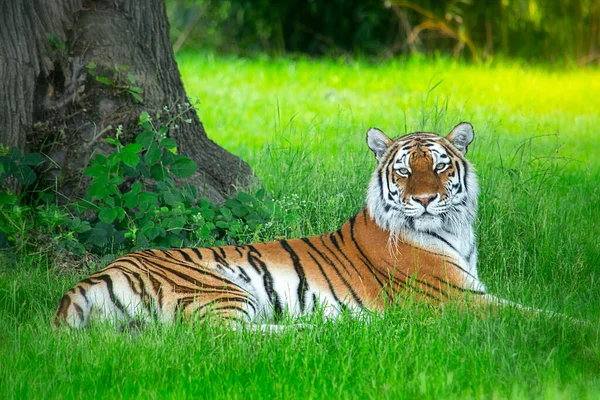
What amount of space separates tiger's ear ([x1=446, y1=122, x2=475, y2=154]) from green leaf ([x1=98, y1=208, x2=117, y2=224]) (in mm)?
2025

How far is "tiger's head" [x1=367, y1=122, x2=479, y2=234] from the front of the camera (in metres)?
4.33

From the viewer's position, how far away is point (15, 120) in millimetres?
5223

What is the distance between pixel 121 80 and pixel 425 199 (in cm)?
233

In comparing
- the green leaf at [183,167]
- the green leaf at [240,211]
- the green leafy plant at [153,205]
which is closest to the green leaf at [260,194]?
the green leafy plant at [153,205]

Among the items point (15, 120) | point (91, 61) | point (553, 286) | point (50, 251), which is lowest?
point (553, 286)

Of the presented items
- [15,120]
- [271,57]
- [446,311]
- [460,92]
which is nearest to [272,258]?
[446,311]

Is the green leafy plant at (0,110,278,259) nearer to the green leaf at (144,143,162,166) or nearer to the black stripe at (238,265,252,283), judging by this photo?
the green leaf at (144,143,162,166)

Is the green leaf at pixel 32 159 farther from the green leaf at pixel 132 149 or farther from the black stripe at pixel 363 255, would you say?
the black stripe at pixel 363 255

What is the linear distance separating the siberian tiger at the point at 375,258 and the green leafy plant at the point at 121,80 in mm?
1490

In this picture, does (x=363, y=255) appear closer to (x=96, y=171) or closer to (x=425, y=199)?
(x=425, y=199)

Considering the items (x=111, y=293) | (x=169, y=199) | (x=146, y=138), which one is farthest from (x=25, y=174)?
(x=111, y=293)

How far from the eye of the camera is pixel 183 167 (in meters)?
5.22

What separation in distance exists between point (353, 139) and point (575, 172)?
205 cm

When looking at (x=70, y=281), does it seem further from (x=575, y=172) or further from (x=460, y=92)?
(x=460, y=92)
